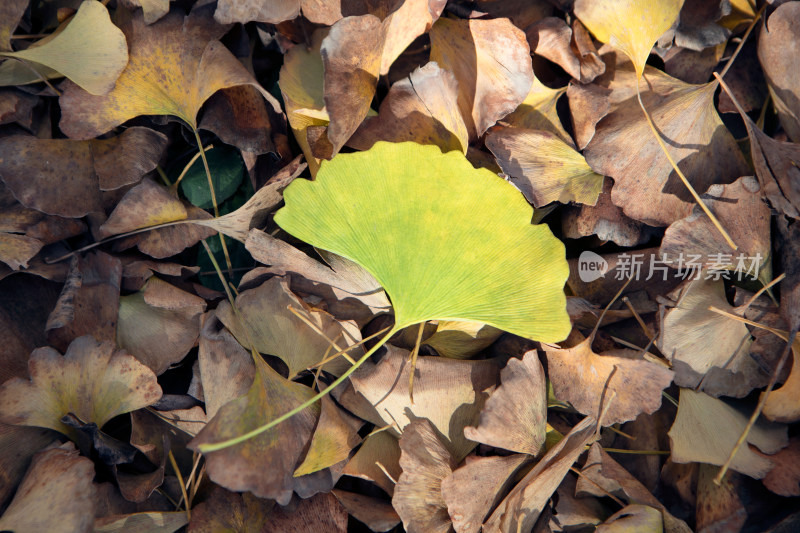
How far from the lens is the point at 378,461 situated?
0.56 m

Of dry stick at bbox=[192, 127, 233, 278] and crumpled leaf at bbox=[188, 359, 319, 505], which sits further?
dry stick at bbox=[192, 127, 233, 278]

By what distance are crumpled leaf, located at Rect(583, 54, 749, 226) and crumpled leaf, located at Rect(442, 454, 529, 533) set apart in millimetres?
272

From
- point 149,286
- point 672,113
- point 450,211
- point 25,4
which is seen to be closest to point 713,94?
point 672,113

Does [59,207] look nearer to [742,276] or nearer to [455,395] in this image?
[455,395]

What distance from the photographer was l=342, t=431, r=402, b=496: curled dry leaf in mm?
556

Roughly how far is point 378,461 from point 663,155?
1.35ft

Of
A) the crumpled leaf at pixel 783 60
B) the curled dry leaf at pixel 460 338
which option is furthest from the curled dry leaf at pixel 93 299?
the crumpled leaf at pixel 783 60

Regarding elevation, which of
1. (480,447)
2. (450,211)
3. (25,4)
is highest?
(25,4)

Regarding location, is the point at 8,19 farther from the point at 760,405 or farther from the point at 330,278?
the point at 760,405

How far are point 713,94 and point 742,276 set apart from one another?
19cm

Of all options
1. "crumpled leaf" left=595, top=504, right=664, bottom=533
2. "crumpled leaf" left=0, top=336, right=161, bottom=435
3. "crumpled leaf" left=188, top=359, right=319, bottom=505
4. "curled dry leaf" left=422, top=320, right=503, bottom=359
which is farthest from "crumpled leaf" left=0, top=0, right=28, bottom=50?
"crumpled leaf" left=595, top=504, right=664, bottom=533

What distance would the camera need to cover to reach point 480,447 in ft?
1.90

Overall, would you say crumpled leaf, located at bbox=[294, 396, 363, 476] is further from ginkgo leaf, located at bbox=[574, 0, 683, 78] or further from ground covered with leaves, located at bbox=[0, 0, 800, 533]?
ginkgo leaf, located at bbox=[574, 0, 683, 78]

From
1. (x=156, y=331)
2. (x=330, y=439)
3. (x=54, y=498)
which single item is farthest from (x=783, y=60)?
(x=54, y=498)
